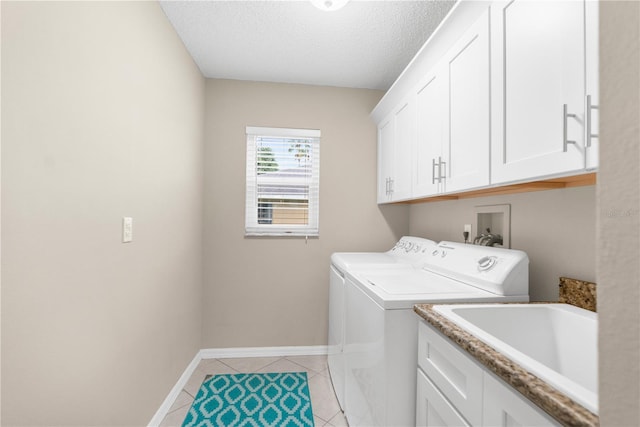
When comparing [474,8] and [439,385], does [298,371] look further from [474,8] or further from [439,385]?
[474,8]

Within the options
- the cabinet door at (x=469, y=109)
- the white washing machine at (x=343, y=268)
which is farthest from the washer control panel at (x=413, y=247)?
the cabinet door at (x=469, y=109)

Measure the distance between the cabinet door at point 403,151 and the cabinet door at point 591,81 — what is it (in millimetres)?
1166

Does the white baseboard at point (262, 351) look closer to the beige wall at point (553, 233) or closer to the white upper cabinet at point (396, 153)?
the white upper cabinet at point (396, 153)

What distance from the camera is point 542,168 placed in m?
1.00

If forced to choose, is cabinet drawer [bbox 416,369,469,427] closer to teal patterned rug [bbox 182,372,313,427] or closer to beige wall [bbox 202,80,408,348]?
teal patterned rug [bbox 182,372,313,427]

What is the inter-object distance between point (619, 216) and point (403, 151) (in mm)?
1990

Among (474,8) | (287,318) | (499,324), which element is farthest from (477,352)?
(287,318)

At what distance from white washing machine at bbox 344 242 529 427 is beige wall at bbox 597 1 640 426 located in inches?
37.4

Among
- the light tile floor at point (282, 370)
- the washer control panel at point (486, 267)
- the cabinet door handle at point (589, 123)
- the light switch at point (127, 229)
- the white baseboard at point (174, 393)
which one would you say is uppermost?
the cabinet door handle at point (589, 123)

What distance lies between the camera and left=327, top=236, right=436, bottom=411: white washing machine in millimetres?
2006

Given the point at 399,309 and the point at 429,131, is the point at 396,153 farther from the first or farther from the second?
the point at 399,309

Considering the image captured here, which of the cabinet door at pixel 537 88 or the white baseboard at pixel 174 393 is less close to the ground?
the cabinet door at pixel 537 88

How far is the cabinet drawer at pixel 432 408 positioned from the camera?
3.11ft

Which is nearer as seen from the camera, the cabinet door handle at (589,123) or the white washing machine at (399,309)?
the cabinet door handle at (589,123)
